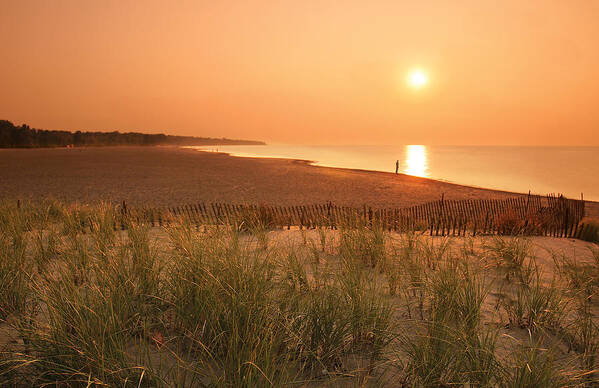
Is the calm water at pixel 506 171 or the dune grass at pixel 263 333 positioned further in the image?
the calm water at pixel 506 171

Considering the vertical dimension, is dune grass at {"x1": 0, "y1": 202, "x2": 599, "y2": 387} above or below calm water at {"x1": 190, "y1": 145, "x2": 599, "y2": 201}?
below

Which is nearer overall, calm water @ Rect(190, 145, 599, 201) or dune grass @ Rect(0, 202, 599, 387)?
dune grass @ Rect(0, 202, 599, 387)

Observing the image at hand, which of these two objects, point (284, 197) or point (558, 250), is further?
point (284, 197)

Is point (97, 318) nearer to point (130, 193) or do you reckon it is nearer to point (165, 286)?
point (165, 286)

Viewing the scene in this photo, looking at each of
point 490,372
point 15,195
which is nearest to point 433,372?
point 490,372

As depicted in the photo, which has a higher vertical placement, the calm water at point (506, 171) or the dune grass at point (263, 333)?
the calm water at point (506, 171)

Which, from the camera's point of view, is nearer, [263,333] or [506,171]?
[263,333]

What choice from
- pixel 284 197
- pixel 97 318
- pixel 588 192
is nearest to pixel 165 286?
pixel 97 318

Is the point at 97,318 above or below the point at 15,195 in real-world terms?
above

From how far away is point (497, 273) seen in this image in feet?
15.6

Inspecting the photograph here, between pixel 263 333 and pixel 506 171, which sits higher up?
pixel 506 171

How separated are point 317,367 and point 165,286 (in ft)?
5.88

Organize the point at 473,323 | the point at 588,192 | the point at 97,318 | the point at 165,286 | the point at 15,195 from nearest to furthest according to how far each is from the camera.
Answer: the point at 97,318 → the point at 473,323 → the point at 165,286 → the point at 15,195 → the point at 588,192

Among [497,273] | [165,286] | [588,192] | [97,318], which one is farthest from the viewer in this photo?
[588,192]
